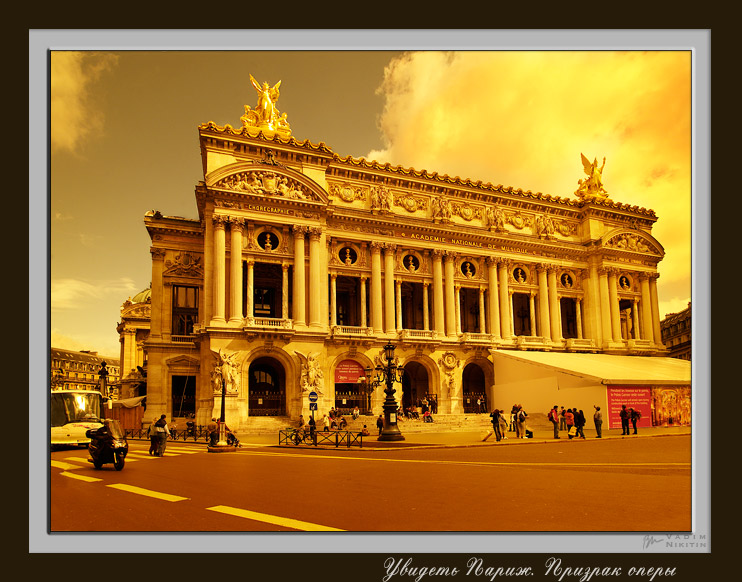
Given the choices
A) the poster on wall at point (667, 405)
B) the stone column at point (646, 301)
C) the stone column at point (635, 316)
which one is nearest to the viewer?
the poster on wall at point (667, 405)

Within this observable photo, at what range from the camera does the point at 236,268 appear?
4109 centimetres

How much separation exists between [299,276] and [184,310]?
12872 millimetres

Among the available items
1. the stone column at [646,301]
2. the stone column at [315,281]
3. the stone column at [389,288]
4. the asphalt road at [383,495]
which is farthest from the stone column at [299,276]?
the stone column at [646,301]

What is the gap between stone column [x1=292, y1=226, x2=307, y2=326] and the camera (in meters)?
42.7

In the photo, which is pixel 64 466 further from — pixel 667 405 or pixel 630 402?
pixel 667 405

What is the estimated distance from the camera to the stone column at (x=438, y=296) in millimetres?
48750

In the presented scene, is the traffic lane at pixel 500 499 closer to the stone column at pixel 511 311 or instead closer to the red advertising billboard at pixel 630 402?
the red advertising billboard at pixel 630 402

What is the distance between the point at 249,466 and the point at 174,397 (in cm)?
3252

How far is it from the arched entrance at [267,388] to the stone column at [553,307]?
26229 millimetres

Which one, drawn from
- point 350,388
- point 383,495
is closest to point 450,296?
point 350,388

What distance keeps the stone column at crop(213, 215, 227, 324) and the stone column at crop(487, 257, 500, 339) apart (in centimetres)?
2414

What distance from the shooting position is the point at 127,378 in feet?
220

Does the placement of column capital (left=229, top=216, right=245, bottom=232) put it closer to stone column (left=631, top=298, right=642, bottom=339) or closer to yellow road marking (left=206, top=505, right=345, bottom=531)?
yellow road marking (left=206, top=505, right=345, bottom=531)
